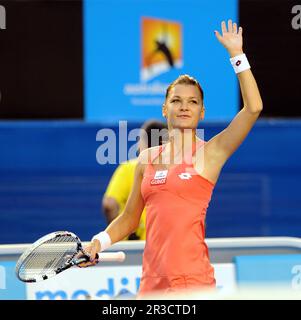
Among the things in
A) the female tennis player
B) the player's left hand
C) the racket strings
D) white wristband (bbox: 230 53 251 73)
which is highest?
the player's left hand

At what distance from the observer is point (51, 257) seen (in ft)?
11.7

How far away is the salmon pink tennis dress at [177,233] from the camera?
3.30 metres

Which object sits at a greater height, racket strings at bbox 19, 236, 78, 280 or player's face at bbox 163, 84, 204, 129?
player's face at bbox 163, 84, 204, 129

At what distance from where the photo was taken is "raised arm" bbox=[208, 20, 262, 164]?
128 inches

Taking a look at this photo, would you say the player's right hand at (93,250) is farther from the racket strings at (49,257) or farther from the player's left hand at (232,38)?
the player's left hand at (232,38)

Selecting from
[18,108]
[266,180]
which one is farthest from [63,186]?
[266,180]

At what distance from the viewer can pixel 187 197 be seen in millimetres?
3330

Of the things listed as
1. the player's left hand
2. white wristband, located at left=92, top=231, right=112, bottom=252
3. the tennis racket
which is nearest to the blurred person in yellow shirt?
white wristband, located at left=92, top=231, right=112, bottom=252

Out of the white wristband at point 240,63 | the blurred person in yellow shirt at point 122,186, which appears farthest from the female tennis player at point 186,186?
the blurred person in yellow shirt at point 122,186

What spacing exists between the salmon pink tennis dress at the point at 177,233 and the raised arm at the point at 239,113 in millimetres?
149

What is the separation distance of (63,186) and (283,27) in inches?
159

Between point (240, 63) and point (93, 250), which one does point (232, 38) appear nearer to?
point (240, 63)

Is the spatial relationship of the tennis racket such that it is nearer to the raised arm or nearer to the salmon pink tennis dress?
the salmon pink tennis dress

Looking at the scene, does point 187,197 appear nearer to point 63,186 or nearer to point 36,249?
point 36,249
